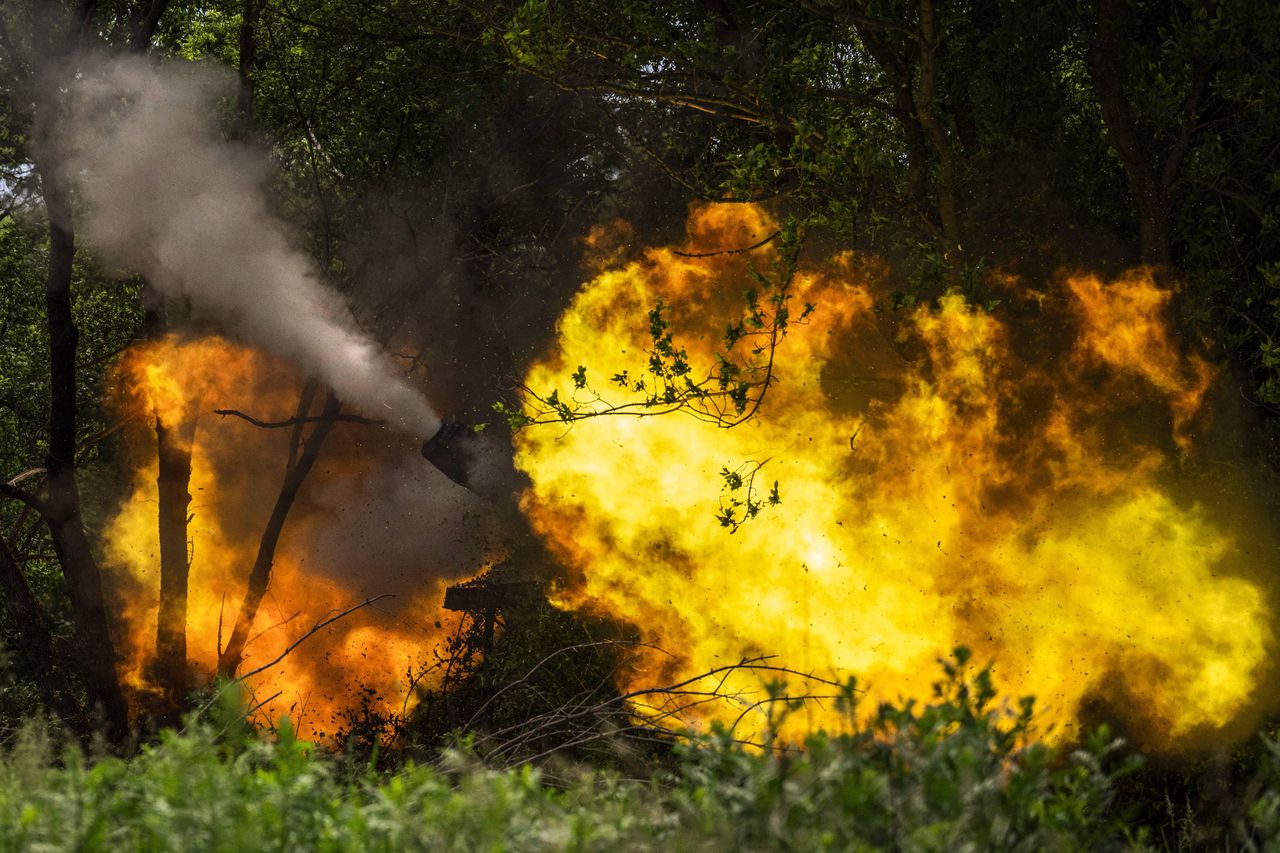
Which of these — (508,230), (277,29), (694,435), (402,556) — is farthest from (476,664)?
(277,29)

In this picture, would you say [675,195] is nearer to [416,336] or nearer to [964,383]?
[416,336]

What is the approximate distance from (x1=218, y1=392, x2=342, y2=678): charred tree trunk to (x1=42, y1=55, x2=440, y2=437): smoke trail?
0.48 metres

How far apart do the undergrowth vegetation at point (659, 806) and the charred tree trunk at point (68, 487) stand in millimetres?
9815

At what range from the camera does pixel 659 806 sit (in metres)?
3.81

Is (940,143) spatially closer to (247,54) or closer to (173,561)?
(247,54)

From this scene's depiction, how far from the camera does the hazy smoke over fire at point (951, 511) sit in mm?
10234

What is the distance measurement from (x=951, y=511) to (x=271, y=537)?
8609 millimetres

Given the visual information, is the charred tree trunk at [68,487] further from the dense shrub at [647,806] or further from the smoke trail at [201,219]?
the dense shrub at [647,806]

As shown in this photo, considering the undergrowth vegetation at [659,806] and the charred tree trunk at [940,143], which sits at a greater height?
the charred tree trunk at [940,143]

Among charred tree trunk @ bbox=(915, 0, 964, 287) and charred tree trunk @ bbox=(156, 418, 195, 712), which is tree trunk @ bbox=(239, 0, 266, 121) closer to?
charred tree trunk @ bbox=(156, 418, 195, 712)

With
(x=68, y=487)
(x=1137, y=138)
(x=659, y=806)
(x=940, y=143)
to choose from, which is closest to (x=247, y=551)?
(x=68, y=487)

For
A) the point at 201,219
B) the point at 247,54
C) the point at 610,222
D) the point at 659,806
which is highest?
the point at 247,54

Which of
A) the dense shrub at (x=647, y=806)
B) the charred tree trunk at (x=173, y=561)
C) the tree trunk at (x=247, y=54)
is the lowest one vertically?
the dense shrub at (x=647, y=806)

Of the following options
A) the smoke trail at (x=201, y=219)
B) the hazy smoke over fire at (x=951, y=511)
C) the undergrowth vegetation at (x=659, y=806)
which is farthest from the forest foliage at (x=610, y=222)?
the hazy smoke over fire at (x=951, y=511)
